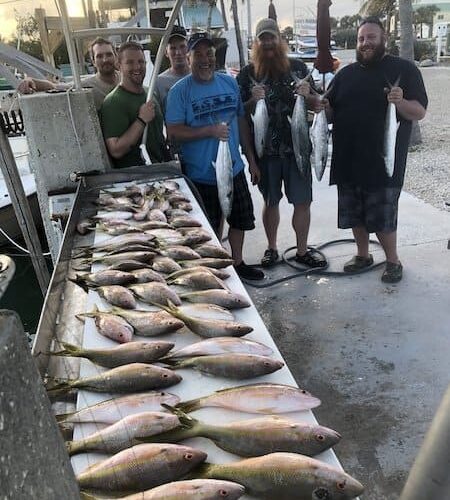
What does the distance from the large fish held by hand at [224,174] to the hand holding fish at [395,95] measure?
1.32 metres

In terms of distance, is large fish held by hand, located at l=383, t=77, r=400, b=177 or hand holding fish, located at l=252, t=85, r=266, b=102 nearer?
large fish held by hand, located at l=383, t=77, r=400, b=177

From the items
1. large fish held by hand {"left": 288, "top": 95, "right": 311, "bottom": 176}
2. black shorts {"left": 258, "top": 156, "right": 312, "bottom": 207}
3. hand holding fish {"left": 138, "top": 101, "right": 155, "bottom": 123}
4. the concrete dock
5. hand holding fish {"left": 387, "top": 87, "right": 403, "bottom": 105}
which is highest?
hand holding fish {"left": 138, "top": 101, "right": 155, "bottom": 123}

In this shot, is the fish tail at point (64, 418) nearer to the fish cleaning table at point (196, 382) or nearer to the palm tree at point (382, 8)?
the fish cleaning table at point (196, 382)

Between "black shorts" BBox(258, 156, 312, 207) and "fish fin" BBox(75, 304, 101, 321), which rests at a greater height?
"fish fin" BBox(75, 304, 101, 321)

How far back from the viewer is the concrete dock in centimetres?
268

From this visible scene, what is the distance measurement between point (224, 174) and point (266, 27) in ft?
4.54

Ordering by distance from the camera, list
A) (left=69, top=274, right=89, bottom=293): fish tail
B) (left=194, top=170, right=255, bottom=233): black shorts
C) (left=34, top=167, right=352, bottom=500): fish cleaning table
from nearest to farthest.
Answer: (left=34, top=167, right=352, bottom=500): fish cleaning table → (left=69, top=274, right=89, bottom=293): fish tail → (left=194, top=170, right=255, bottom=233): black shorts

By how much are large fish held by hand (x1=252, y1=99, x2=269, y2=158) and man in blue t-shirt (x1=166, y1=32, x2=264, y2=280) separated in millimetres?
181

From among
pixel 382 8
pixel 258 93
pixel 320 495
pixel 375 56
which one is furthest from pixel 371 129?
pixel 382 8

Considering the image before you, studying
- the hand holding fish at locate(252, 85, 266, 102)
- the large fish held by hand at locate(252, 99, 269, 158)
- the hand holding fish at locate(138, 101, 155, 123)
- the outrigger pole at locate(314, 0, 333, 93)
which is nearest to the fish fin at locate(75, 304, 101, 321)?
the hand holding fish at locate(138, 101, 155, 123)

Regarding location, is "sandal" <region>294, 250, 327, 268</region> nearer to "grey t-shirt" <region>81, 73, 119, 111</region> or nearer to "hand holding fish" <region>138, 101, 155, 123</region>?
"hand holding fish" <region>138, 101, 155, 123</region>

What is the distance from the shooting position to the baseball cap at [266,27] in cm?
421

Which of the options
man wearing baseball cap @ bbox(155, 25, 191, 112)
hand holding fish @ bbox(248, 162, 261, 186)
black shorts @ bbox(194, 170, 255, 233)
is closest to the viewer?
black shorts @ bbox(194, 170, 255, 233)

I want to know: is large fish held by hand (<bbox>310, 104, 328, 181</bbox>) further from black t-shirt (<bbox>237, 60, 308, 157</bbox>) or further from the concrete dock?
the concrete dock
